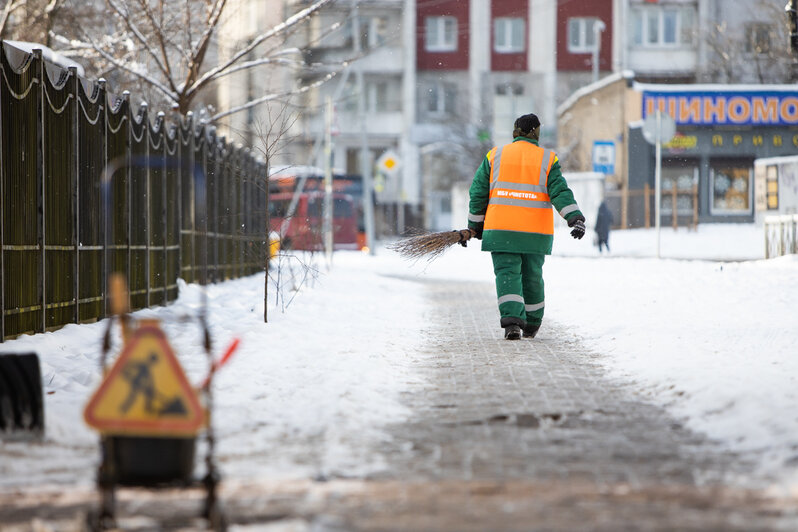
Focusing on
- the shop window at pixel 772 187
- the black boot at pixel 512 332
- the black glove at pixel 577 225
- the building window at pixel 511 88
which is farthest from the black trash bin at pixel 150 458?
the building window at pixel 511 88

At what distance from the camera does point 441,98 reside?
62.3m

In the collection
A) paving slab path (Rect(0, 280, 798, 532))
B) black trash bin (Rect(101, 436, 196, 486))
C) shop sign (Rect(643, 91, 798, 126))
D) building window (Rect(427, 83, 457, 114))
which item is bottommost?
paving slab path (Rect(0, 280, 798, 532))

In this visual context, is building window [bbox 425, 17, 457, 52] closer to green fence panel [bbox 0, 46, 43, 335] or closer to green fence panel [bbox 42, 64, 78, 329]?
green fence panel [bbox 42, 64, 78, 329]

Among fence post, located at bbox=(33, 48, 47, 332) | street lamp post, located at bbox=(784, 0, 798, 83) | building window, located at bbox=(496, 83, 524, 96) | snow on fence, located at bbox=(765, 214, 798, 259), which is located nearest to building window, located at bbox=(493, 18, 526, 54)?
building window, located at bbox=(496, 83, 524, 96)

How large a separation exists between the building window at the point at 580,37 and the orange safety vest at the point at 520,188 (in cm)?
5235

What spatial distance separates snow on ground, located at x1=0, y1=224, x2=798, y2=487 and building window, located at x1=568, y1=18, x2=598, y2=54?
43.5 m

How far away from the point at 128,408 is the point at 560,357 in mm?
5565

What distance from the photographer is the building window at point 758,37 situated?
151ft

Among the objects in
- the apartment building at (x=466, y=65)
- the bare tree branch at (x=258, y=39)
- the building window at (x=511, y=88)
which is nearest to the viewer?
the bare tree branch at (x=258, y=39)

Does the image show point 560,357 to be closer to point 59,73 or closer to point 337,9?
point 59,73

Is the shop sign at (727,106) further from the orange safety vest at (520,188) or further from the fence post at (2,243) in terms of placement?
the fence post at (2,243)

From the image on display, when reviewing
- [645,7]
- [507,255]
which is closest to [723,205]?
[645,7]

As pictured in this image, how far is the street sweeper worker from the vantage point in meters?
10.6

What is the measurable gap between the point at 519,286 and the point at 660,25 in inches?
2047
